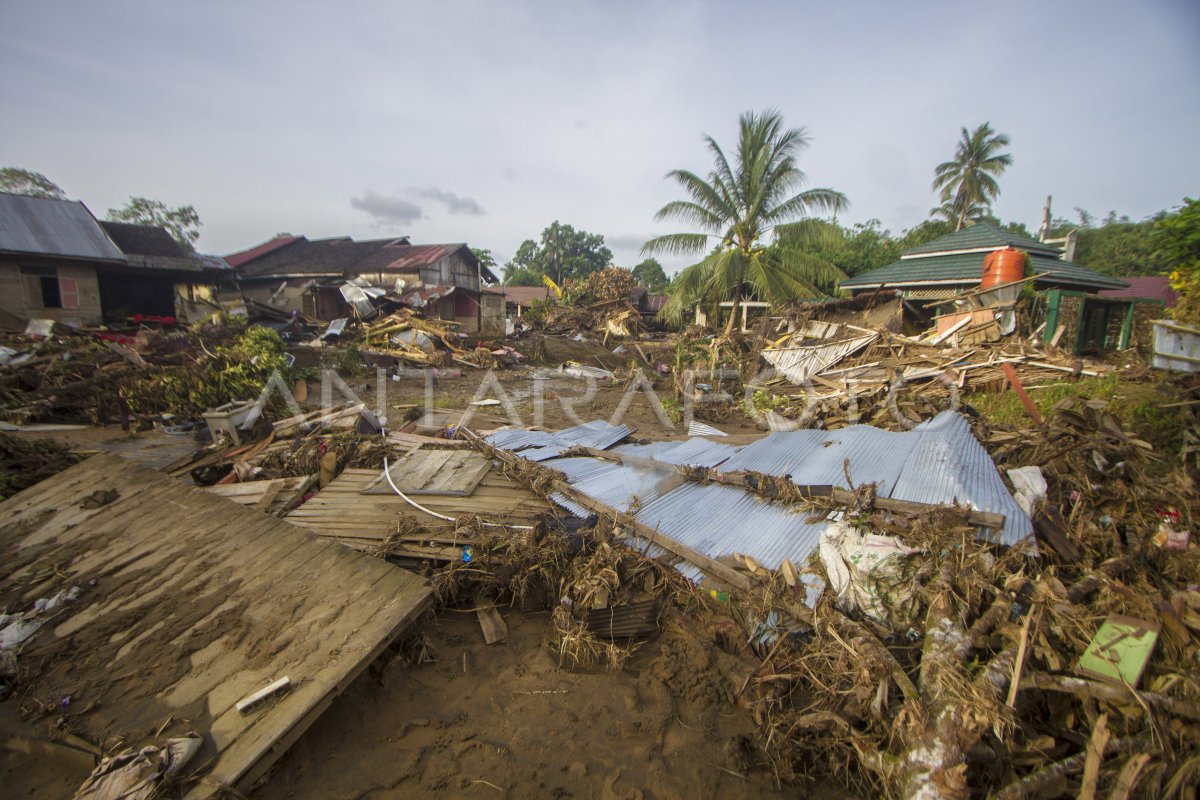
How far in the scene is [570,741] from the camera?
2861 millimetres

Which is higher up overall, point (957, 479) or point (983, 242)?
point (983, 242)

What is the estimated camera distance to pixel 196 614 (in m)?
3.16

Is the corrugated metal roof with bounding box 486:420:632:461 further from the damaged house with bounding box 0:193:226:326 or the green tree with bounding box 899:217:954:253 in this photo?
the green tree with bounding box 899:217:954:253

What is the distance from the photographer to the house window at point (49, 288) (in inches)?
565

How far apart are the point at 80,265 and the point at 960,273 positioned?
26093 millimetres

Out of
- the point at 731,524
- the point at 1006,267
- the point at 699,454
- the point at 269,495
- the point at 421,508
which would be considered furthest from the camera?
the point at 1006,267

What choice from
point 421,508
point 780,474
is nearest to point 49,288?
point 421,508

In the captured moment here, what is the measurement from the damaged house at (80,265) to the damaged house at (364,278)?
11.8ft

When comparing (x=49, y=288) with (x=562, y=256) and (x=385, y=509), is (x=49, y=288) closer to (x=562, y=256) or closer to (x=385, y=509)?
(x=385, y=509)

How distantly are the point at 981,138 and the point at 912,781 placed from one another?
33268mm

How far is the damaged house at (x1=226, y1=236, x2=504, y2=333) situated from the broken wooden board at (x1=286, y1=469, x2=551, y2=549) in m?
16.3

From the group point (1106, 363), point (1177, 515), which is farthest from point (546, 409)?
point (1106, 363)

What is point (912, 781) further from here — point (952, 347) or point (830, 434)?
→ point (952, 347)

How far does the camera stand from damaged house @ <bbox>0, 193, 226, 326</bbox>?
14.1 meters
